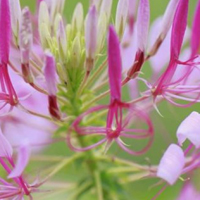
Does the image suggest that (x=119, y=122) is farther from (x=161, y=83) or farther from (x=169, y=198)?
(x=169, y=198)

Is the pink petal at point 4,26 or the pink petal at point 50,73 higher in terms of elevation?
the pink petal at point 4,26

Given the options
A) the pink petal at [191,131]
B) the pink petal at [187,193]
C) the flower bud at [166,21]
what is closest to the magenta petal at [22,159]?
the pink petal at [191,131]

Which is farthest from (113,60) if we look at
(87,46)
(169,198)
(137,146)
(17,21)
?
(137,146)

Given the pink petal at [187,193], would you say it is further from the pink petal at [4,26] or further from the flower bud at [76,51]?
the pink petal at [4,26]

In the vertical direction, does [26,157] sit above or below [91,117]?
above

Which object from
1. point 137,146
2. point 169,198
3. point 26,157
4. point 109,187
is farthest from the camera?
point 137,146

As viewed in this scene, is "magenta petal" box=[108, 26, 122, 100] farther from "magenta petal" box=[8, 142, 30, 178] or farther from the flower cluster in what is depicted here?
"magenta petal" box=[8, 142, 30, 178]

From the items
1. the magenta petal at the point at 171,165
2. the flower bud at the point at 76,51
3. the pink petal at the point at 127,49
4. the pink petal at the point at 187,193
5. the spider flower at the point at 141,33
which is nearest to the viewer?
the magenta petal at the point at 171,165
